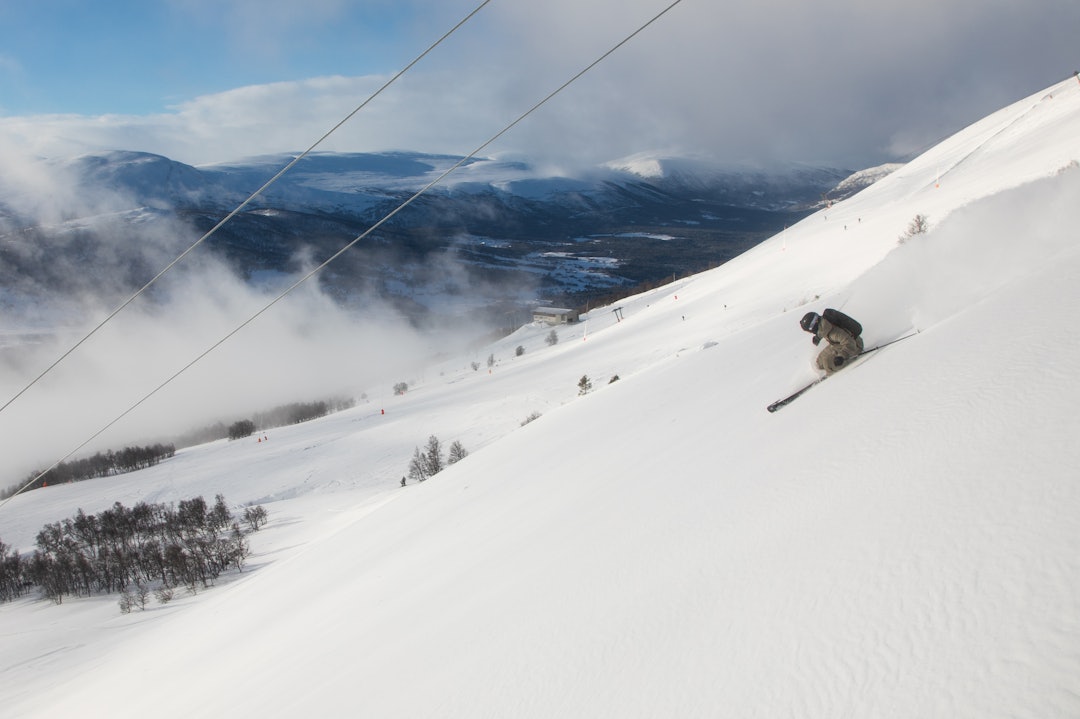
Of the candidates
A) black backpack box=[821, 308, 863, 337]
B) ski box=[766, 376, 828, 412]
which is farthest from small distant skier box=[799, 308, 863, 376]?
ski box=[766, 376, 828, 412]

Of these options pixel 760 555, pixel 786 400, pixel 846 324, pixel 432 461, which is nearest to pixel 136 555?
pixel 432 461

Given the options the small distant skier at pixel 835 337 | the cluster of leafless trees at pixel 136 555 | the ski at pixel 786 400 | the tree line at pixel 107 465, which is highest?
the tree line at pixel 107 465

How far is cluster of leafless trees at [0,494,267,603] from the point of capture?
127 ft

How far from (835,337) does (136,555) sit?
51795mm

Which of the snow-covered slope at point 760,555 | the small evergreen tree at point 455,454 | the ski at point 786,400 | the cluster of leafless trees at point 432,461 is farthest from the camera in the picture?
the small evergreen tree at point 455,454

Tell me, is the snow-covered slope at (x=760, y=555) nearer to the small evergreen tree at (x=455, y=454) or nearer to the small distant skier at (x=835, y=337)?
the small distant skier at (x=835, y=337)

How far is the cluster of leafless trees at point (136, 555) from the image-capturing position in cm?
3859

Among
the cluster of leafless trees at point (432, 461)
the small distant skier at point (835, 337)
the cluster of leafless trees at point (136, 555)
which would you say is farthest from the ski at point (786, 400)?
the cluster of leafless trees at point (136, 555)

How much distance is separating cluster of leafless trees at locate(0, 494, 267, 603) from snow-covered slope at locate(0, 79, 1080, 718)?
98.8 feet

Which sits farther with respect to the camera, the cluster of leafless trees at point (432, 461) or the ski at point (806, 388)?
the cluster of leafless trees at point (432, 461)

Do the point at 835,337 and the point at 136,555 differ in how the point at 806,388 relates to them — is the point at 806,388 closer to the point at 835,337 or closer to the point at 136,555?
the point at 835,337

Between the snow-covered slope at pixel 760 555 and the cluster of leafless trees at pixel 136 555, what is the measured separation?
3012 cm

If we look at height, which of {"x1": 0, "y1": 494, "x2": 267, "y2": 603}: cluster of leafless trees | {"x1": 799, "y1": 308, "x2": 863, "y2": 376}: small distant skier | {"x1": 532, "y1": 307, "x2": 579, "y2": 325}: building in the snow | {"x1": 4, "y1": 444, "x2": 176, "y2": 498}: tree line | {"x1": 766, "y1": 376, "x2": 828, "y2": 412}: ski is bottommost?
{"x1": 0, "y1": 494, "x2": 267, "y2": 603}: cluster of leafless trees

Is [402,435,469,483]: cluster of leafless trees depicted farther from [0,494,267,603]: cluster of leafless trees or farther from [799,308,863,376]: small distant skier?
[799,308,863,376]: small distant skier
